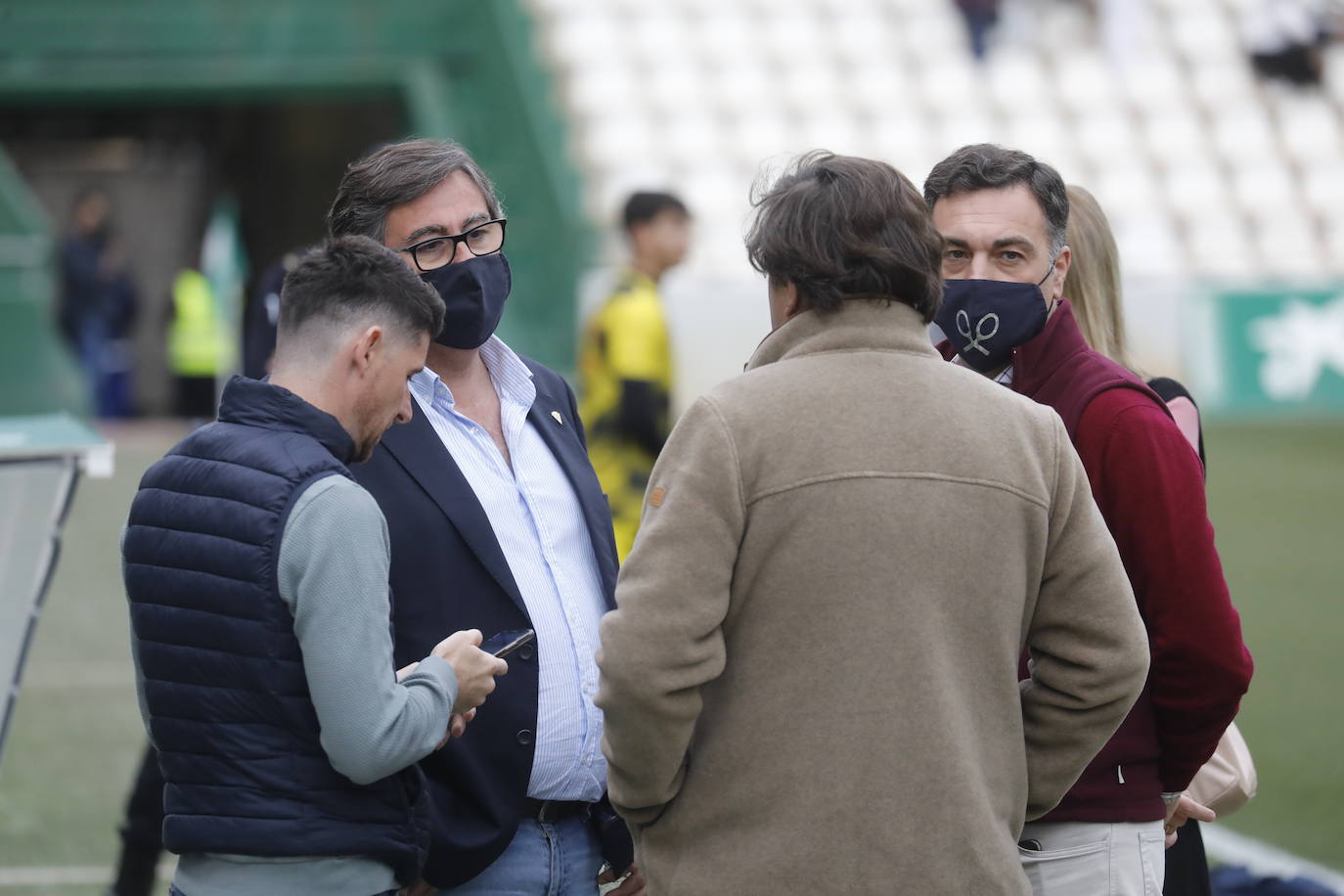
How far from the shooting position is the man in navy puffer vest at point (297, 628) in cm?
231

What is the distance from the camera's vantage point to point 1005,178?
290 cm

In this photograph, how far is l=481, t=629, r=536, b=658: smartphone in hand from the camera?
2.60 m

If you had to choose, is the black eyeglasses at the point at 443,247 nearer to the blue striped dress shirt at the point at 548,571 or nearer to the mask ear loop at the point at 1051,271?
the blue striped dress shirt at the point at 548,571

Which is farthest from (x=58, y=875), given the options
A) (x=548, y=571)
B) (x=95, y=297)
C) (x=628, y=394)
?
(x=95, y=297)

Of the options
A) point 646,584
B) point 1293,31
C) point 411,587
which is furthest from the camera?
point 1293,31

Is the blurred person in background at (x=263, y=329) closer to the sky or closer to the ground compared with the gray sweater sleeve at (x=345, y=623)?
closer to the sky

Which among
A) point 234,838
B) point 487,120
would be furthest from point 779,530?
point 487,120

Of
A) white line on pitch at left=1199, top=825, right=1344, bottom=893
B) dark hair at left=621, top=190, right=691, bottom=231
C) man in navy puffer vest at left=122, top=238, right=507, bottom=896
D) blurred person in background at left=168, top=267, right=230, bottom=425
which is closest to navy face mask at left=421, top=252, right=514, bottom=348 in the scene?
man in navy puffer vest at left=122, top=238, right=507, bottom=896

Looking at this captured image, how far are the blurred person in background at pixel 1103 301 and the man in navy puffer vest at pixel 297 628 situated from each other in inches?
53.7

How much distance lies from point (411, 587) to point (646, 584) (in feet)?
1.82

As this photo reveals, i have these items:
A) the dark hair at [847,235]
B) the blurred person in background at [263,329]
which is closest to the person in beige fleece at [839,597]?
the dark hair at [847,235]

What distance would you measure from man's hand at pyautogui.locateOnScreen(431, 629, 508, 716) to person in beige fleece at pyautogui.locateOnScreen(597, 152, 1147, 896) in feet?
0.85

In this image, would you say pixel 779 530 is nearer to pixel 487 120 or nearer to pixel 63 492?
pixel 63 492

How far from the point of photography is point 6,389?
17297 mm
